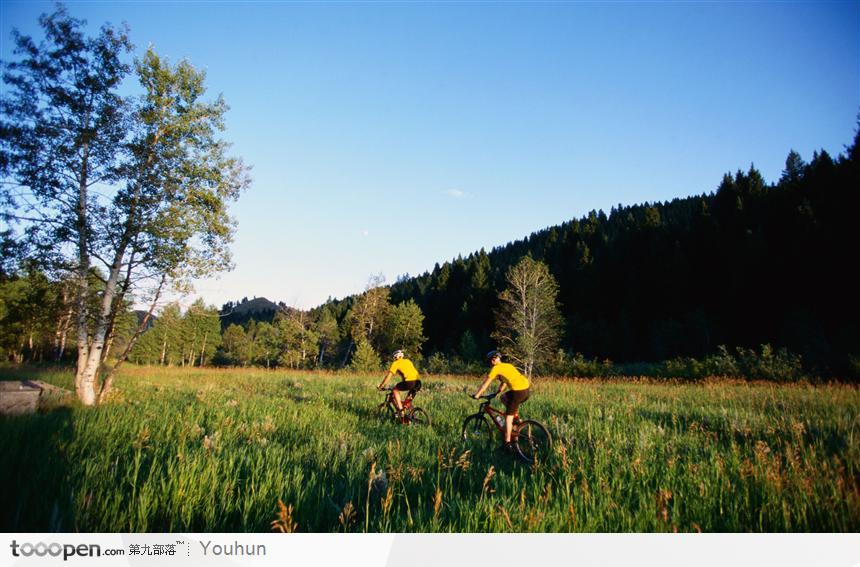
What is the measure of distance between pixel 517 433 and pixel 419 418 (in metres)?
3.55

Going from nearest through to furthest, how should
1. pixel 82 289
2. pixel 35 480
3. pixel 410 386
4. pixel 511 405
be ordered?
pixel 35 480, pixel 511 405, pixel 82 289, pixel 410 386

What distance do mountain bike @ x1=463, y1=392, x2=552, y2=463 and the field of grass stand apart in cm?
38

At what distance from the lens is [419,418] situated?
29.7 ft

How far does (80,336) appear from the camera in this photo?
8.91m

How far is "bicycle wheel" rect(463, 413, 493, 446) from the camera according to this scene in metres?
6.91

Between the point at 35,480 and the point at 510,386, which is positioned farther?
the point at 510,386

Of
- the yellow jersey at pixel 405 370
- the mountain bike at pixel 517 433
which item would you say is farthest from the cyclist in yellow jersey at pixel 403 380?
the mountain bike at pixel 517 433

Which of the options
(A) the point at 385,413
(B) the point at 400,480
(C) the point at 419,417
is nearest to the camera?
(B) the point at 400,480

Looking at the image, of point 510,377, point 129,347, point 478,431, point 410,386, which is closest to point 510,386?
point 510,377

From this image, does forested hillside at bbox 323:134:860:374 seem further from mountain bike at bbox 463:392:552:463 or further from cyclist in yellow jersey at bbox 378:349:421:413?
cyclist in yellow jersey at bbox 378:349:421:413

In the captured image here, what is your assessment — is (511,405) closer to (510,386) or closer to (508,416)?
(508,416)

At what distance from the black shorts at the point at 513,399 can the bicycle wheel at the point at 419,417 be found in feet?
9.08

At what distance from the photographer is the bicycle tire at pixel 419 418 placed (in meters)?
8.70
